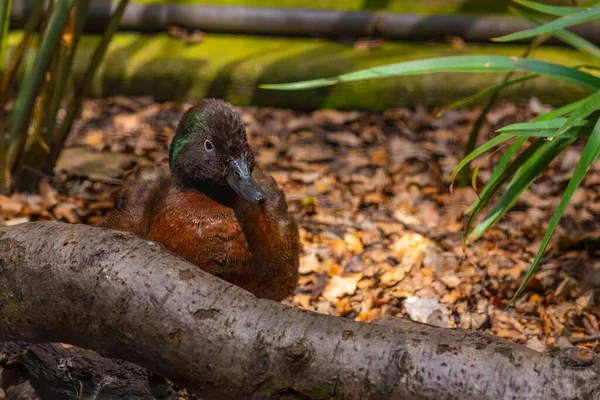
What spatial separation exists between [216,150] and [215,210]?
0.74 ft

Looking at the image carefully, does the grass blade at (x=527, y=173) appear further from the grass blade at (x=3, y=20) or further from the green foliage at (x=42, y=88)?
the grass blade at (x=3, y=20)

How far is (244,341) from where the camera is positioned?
2125mm

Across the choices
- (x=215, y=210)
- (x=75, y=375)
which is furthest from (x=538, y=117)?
(x=75, y=375)

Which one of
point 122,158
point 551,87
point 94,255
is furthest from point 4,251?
point 551,87

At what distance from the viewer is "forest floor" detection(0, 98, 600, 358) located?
359 centimetres

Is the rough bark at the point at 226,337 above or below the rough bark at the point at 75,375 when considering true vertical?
above

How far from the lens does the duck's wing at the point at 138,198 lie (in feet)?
10.0

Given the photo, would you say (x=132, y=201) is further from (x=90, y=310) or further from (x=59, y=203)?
(x=59, y=203)

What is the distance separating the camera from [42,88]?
4.20 meters

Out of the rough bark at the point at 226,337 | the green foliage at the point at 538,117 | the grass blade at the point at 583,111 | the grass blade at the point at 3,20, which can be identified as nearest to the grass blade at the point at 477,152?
the green foliage at the point at 538,117

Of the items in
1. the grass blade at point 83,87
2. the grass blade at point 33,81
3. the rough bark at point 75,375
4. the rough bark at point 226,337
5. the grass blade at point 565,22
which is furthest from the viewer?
the grass blade at point 83,87

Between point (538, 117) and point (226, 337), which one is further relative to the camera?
point (538, 117)

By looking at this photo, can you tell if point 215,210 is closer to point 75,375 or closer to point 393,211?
point 75,375

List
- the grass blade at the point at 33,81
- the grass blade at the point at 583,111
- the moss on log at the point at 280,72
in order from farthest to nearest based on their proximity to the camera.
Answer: the moss on log at the point at 280,72
the grass blade at the point at 33,81
the grass blade at the point at 583,111
